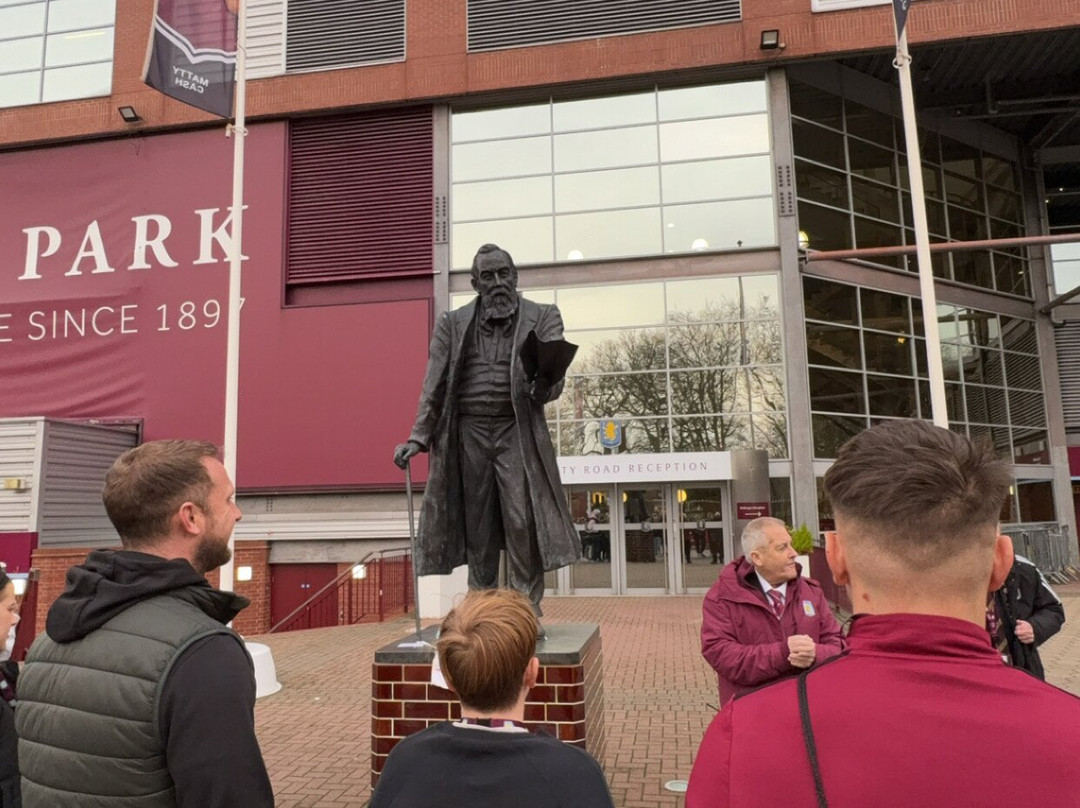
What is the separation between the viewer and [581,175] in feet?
59.4

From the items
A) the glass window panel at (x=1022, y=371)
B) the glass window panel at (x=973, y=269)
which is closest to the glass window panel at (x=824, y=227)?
the glass window panel at (x=973, y=269)

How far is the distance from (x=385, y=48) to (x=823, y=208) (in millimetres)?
11004

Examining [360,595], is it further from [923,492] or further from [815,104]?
[923,492]

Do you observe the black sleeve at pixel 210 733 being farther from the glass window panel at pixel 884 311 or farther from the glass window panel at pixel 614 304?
the glass window panel at pixel 884 311

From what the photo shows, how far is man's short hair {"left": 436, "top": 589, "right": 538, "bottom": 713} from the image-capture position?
1767 millimetres

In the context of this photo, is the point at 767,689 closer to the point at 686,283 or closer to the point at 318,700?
the point at 318,700

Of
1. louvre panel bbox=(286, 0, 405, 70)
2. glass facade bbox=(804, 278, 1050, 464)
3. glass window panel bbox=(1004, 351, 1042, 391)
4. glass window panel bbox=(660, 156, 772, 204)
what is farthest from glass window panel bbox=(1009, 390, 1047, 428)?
louvre panel bbox=(286, 0, 405, 70)

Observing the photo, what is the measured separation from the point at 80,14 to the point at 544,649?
22.7m

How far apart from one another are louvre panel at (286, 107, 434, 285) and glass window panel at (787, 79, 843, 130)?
858cm

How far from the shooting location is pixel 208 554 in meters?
2.12

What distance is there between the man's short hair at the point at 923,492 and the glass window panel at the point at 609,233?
16759 millimetres

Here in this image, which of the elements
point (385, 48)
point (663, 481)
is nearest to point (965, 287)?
point (663, 481)

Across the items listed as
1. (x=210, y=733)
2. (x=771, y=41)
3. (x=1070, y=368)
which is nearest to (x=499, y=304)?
(x=210, y=733)

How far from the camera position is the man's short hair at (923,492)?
1.23 metres
